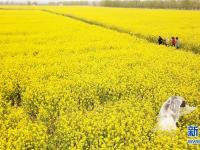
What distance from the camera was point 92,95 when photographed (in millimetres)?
10664

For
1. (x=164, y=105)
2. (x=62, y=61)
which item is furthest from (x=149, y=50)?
(x=164, y=105)

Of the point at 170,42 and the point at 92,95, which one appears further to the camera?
the point at 170,42

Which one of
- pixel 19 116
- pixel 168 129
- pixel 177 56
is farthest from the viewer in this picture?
pixel 177 56

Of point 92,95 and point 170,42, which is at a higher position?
point 92,95

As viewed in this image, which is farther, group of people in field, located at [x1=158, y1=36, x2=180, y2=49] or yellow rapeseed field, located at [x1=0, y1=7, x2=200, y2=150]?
group of people in field, located at [x1=158, y1=36, x2=180, y2=49]

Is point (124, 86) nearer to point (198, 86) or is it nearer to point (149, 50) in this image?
point (198, 86)

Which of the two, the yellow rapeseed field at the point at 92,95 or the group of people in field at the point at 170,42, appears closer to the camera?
the yellow rapeseed field at the point at 92,95

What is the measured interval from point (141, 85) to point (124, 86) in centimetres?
67

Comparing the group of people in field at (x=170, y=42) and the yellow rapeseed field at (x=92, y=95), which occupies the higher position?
the yellow rapeseed field at (x=92, y=95)

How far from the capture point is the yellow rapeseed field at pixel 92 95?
751 cm

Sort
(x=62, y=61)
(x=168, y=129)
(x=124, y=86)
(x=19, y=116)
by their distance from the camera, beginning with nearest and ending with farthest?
(x=168, y=129) → (x=19, y=116) → (x=124, y=86) → (x=62, y=61)

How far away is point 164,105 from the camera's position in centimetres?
898

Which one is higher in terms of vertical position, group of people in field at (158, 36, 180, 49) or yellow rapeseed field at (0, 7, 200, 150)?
yellow rapeseed field at (0, 7, 200, 150)

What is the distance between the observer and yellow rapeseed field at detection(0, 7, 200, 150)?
7512 mm
